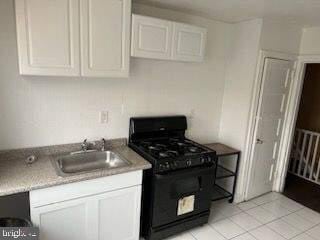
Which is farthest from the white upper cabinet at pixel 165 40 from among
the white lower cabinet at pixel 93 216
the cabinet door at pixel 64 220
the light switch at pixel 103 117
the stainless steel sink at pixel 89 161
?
the cabinet door at pixel 64 220

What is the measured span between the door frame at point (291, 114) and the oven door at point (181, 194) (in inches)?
62.5

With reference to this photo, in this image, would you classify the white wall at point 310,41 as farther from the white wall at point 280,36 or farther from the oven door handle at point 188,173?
the oven door handle at point 188,173

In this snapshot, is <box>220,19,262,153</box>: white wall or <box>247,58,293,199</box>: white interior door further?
<box>247,58,293,199</box>: white interior door

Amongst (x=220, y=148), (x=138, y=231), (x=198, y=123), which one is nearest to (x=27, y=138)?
(x=138, y=231)

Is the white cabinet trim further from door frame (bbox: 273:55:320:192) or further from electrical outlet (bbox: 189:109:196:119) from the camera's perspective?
door frame (bbox: 273:55:320:192)

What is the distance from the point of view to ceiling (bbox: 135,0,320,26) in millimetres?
2227

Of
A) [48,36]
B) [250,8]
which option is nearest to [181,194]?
[48,36]

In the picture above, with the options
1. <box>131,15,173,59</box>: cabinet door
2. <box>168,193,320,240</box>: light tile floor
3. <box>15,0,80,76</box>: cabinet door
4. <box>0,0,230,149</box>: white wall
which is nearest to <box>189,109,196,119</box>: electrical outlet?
<box>0,0,230,149</box>: white wall

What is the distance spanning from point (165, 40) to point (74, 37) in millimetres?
866

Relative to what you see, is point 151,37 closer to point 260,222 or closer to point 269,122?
point 269,122

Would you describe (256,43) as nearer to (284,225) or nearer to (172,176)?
(172,176)

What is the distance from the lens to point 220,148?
3174mm

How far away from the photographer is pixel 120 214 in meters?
2.16

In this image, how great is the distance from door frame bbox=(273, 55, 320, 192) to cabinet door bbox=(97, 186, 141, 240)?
240 cm
